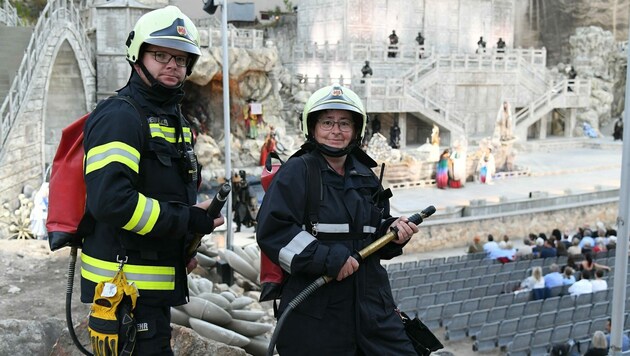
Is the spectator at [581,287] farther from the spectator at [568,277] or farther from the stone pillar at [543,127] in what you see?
the stone pillar at [543,127]

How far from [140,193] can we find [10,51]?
49.0ft

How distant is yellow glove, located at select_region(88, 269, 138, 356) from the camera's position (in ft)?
10.9

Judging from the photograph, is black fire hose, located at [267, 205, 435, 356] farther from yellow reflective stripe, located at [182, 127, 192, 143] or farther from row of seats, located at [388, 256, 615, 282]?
row of seats, located at [388, 256, 615, 282]

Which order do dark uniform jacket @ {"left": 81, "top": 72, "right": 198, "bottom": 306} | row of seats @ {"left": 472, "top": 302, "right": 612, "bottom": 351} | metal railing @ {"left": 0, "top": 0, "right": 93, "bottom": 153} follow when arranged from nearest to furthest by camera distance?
dark uniform jacket @ {"left": 81, "top": 72, "right": 198, "bottom": 306}, row of seats @ {"left": 472, "top": 302, "right": 612, "bottom": 351}, metal railing @ {"left": 0, "top": 0, "right": 93, "bottom": 153}

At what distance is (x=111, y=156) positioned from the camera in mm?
3275

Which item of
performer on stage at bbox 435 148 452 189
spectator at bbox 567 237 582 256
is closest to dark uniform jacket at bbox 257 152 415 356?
spectator at bbox 567 237 582 256

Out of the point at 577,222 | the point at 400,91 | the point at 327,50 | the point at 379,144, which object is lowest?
the point at 577,222

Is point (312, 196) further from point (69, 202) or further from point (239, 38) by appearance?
point (239, 38)

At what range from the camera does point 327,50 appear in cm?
3591

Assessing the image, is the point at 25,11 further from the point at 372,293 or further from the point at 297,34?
the point at 372,293

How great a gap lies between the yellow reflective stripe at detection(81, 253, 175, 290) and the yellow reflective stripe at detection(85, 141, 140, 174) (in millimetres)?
502

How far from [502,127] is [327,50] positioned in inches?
478

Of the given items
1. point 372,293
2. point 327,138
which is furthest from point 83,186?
point 372,293

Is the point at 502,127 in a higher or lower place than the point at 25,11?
lower
